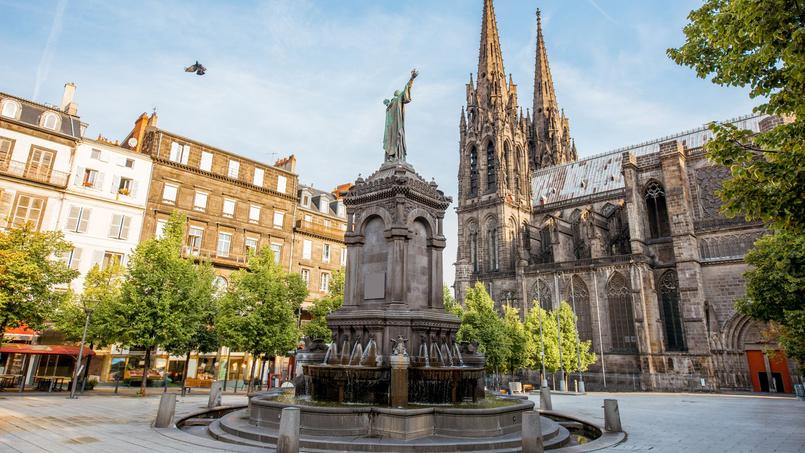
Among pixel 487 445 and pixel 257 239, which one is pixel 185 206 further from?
pixel 487 445

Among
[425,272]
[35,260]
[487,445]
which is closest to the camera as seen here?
[487,445]

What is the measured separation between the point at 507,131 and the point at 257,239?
36476 mm

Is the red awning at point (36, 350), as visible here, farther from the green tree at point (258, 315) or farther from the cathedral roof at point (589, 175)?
the cathedral roof at point (589, 175)

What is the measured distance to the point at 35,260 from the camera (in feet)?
70.0

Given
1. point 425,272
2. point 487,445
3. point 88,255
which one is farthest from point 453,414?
point 88,255

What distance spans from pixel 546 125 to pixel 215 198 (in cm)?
5761

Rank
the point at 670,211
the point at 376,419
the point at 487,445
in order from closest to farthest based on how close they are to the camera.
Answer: the point at 487,445 → the point at 376,419 → the point at 670,211

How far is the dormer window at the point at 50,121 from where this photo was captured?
30562 mm

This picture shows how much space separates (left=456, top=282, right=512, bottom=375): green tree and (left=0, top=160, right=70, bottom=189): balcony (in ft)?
92.3

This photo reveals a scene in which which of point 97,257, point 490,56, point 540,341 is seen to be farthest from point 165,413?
point 490,56

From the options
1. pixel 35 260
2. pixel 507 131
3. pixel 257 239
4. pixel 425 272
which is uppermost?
pixel 507 131

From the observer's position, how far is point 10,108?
2941 cm

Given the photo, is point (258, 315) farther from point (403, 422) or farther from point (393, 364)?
point (403, 422)

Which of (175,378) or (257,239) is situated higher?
(257,239)
